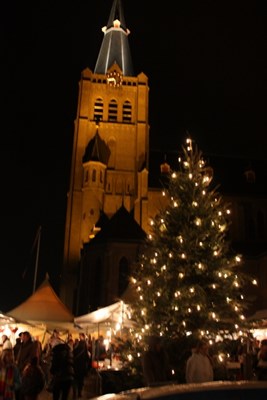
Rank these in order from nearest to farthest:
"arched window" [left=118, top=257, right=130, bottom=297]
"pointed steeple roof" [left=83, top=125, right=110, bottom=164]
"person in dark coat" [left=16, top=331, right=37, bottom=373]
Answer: "person in dark coat" [left=16, top=331, right=37, bottom=373] → "arched window" [left=118, top=257, right=130, bottom=297] → "pointed steeple roof" [left=83, top=125, right=110, bottom=164]

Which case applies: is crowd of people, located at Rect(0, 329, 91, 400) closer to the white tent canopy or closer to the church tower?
the white tent canopy

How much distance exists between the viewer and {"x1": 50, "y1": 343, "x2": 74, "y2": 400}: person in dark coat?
1055 centimetres

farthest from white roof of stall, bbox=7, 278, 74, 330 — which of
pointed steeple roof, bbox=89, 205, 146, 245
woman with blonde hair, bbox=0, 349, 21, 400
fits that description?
pointed steeple roof, bbox=89, 205, 146, 245

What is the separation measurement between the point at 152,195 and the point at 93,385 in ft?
104

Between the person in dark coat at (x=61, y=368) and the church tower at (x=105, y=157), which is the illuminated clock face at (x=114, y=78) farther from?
the person in dark coat at (x=61, y=368)

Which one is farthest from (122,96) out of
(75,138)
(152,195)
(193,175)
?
(193,175)

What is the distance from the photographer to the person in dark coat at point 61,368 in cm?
1055

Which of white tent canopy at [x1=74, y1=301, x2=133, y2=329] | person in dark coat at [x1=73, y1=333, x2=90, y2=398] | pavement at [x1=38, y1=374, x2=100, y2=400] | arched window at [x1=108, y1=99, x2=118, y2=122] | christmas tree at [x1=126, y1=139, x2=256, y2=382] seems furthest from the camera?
arched window at [x1=108, y1=99, x2=118, y2=122]

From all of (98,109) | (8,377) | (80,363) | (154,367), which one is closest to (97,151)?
(98,109)

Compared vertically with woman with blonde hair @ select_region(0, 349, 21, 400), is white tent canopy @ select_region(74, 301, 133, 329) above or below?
above

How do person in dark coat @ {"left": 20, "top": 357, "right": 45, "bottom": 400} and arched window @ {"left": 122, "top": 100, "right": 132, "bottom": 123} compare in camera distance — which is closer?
person in dark coat @ {"left": 20, "top": 357, "right": 45, "bottom": 400}

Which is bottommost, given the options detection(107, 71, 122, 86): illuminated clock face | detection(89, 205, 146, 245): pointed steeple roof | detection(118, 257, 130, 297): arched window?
detection(118, 257, 130, 297): arched window

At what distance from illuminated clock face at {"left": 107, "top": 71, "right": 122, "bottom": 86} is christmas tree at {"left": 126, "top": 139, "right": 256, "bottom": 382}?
39.4 meters

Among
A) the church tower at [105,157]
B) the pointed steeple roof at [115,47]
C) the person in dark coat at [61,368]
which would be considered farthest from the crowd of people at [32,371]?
the pointed steeple roof at [115,47]
